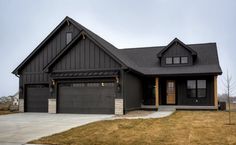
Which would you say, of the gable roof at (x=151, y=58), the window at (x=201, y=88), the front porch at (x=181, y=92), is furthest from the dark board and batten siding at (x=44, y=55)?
the window at (x=201, y=88)

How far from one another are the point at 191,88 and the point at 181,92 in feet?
2.94

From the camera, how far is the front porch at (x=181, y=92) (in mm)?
22219

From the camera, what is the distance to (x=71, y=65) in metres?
20.3

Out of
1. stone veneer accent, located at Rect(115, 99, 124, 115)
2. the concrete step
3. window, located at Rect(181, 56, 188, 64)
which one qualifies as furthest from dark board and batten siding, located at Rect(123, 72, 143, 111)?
window, located at Rect(181, 56, 188, 64)

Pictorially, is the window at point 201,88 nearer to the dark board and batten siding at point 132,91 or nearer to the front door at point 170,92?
the front door at point 170,92

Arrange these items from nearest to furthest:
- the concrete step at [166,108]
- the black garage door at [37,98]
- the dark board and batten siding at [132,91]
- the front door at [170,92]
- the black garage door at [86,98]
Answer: the black garage door at [86,98] → the dark board and batten siding at [132,91] → the concrete step at [166,108] → the black garage door at [37,98] → the front door at [170,92]

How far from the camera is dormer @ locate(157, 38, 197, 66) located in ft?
78.0

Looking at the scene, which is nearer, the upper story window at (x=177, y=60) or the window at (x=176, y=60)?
the upper story window at (x=177, y=60)

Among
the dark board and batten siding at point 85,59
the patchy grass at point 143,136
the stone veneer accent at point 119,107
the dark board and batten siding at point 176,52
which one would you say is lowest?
the patchy grass at point 143,136

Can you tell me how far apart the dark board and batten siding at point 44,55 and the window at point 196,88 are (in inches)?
426

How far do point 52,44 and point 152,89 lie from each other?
944 centimetres

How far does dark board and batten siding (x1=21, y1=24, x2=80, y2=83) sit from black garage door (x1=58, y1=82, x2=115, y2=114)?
338cm

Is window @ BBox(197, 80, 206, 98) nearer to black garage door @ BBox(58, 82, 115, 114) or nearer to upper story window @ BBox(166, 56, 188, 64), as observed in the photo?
upper story window @ BBox(166, 56, 188, 64)

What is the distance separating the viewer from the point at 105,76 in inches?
746
